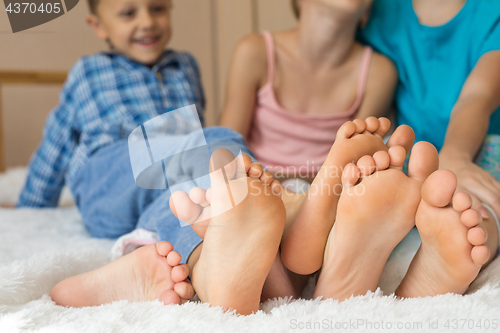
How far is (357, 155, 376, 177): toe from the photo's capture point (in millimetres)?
434

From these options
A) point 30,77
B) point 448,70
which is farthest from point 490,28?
point 30,77

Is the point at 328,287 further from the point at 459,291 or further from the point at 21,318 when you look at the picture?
the point at 21,318

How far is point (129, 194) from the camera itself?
0.71 m

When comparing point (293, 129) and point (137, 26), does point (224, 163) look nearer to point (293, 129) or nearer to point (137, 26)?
point (293, 129)

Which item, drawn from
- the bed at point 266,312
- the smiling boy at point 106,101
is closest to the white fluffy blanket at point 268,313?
the bed at point 266,312

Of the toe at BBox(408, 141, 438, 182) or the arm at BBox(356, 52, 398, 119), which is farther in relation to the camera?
the arm at BBox(356, 52, 398, 119)

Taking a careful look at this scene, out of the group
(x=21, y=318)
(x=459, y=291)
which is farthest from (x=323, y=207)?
(x=21, y=318)

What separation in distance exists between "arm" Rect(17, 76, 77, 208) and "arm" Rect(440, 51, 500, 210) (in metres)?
0.85

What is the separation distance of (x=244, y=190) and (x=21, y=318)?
236 mm

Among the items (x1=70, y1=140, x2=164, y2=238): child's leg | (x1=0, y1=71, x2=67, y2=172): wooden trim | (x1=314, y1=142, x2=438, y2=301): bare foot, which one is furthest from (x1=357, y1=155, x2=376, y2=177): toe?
(x1=0, y1=71, x2=67, y2=172): wooden trim

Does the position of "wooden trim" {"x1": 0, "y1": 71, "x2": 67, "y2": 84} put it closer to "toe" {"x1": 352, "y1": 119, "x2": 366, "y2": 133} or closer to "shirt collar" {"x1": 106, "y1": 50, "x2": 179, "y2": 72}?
"shirt collar" {"x1": 106, "y1": 50, "x2": 179, "y2": 72}

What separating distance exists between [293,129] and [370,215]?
564 millimetres

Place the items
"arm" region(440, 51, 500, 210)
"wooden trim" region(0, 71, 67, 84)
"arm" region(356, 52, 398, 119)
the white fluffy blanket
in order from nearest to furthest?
the white fluffy blanket < "arm" region(440, 51, 500, 210) < "arm" region(356, 52, 398, 119) < "wooden trim" region(0, 71, 67, 84)

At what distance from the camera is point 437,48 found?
0.94 meters
